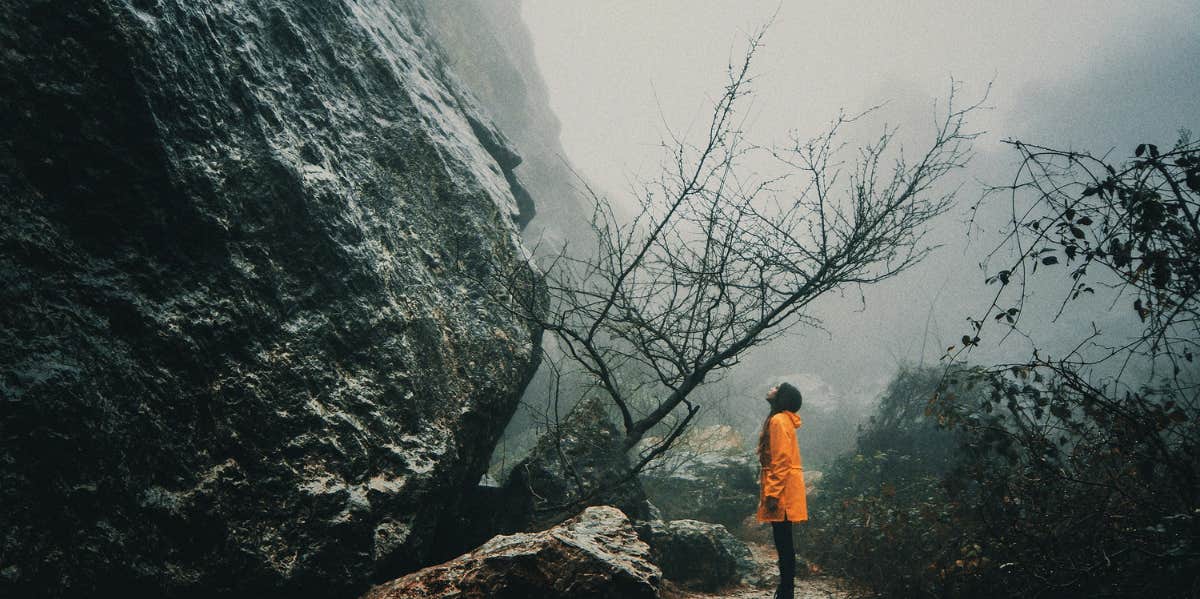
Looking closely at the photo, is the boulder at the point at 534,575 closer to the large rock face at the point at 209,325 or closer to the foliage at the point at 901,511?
the large rock face at the point at 209,325

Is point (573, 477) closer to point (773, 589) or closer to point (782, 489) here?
point (782, 489)

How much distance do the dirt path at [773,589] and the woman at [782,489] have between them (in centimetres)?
61

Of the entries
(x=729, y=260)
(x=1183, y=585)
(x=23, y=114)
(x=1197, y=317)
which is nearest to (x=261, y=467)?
(x=23, y=114)

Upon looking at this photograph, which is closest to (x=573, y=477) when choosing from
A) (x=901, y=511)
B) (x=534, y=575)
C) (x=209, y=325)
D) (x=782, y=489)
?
(x=782, y=489)

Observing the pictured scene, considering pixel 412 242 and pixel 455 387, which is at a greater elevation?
pixel 412 242

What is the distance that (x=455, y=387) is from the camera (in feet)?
10.4

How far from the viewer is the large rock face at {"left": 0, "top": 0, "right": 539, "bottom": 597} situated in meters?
1.71

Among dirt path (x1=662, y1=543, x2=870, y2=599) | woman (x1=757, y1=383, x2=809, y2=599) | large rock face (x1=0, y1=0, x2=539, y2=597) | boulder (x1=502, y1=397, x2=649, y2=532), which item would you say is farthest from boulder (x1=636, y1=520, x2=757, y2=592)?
large rock face (x1=0, y1=0, x2=539, y2=597)

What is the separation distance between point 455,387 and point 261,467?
120cm

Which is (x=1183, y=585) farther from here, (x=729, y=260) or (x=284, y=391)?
(x=284, y=391)

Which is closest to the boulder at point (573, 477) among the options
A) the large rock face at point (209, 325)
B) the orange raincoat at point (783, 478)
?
the large rock face at point (209, 325)

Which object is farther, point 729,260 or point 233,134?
point 729,260

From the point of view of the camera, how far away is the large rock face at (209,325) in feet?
5.61

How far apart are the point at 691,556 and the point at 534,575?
3.05 metres
